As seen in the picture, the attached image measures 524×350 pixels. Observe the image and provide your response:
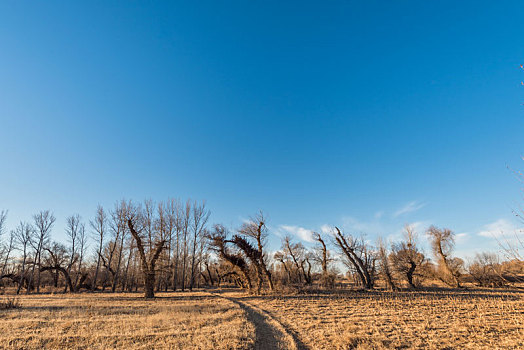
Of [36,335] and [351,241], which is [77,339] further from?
[351,241]

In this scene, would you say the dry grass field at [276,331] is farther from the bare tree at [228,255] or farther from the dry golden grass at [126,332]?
the bare tree at [228,255]

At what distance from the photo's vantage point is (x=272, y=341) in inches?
349

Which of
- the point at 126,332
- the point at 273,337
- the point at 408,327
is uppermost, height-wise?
the point at 126,332

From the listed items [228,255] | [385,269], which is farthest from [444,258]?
[228,255]

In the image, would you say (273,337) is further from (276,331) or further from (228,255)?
(228,255)

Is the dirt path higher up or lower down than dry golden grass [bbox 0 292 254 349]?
lower down

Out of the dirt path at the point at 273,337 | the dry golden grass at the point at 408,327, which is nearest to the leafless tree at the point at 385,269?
the dry golden grass at the point at 408,327

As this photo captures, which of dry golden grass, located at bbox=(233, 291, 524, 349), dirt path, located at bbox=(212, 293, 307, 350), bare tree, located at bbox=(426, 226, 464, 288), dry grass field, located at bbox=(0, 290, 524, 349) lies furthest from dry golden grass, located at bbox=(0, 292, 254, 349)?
bare tree, located at bbox=(426, 226, 464, 288)

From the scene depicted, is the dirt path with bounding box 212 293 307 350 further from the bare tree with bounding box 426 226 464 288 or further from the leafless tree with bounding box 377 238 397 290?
the bare tree with bounding box 426 226 464 288

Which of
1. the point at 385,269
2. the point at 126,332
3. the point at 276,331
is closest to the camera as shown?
the point at 126,332

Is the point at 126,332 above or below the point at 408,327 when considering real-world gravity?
above

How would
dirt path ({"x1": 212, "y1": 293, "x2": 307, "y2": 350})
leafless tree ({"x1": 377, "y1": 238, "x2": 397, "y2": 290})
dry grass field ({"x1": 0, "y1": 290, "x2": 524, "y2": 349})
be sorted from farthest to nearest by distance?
leafless tree ({"x1": 377, "y1": 238, "x2": 397, "y2": 290}) → dirt path ({"x1": 212, "y1": 293, "x2": 307, "y2": 350}) → dry grass field ({"x1": 0, "y1": 290, "x2": 524, "y2": 349})

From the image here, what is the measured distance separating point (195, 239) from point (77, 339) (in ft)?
94.7

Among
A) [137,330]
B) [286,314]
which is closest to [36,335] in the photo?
[137,330]
